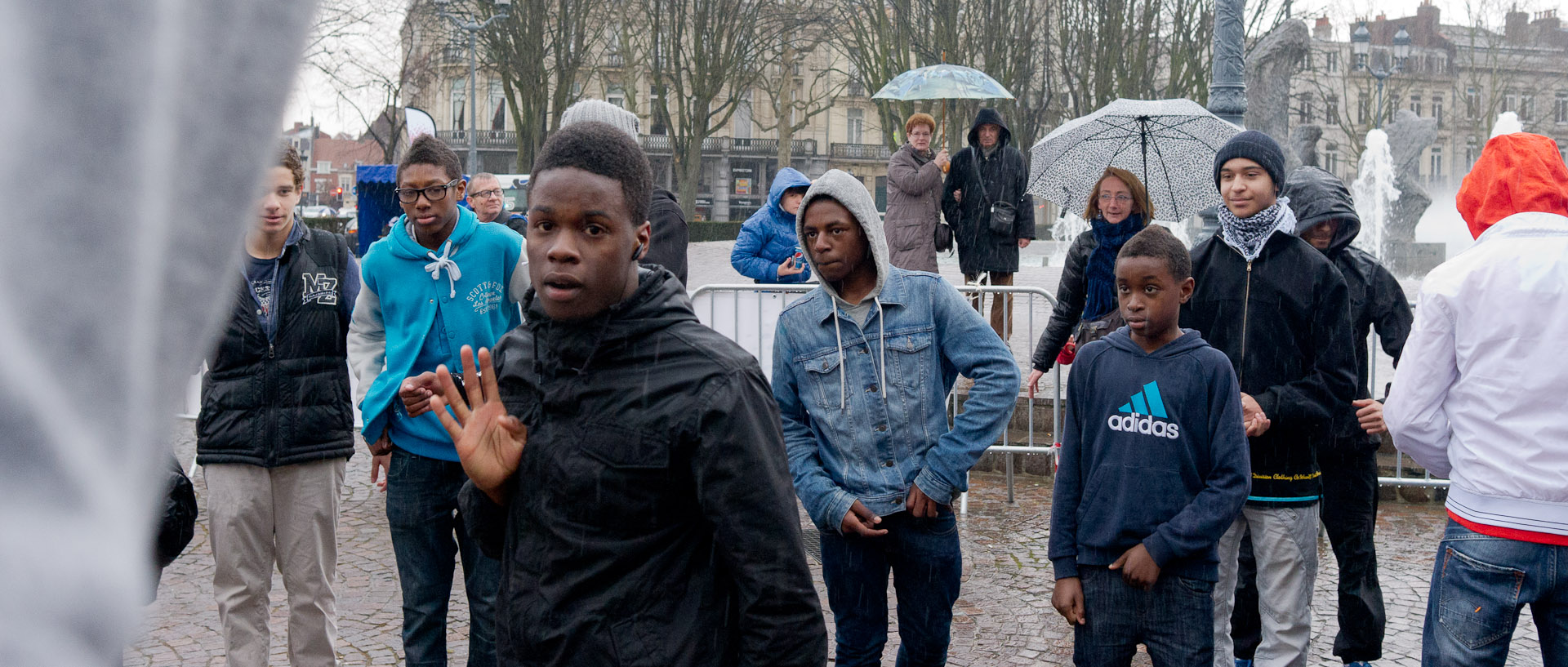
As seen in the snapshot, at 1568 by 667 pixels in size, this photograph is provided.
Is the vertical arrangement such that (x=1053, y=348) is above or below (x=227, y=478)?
above

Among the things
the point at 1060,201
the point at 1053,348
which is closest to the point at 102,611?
the point at 1053,348

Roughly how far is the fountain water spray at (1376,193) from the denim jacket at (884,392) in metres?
24.0

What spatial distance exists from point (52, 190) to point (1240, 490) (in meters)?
3.59

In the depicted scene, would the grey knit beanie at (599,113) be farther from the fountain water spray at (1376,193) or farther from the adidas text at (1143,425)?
the fountain water spray at (1376,193)

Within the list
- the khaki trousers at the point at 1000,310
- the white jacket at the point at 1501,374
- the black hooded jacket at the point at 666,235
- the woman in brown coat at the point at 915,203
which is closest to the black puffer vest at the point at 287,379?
the black hooded jacket at the point at 666,235

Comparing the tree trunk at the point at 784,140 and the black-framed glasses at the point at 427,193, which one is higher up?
the tree trunk at the point at 784,140

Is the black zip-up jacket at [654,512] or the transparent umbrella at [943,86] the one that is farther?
the transparent umbrella at [943,86]

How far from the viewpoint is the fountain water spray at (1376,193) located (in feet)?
85.8

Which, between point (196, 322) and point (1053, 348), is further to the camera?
point (1053, 348)

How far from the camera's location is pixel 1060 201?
7.77m

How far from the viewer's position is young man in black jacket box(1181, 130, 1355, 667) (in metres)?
4.30

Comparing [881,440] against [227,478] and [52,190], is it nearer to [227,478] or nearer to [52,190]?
[227,478]

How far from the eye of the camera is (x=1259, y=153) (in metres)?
4.45

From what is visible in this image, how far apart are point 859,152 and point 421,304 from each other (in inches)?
2733
